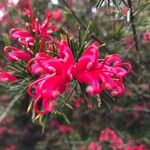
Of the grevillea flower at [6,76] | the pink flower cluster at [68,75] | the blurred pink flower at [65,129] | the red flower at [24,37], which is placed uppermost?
the red flower at [24,37]

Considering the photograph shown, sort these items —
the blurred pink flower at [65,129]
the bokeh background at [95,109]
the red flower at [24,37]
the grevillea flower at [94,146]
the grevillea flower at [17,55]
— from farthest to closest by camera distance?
the blurred pink flower at [65,129], the grevillea flower at [94,146], the bokeh background at [95,109], the red flower at [24,37], the grevillea flower at [17,55]

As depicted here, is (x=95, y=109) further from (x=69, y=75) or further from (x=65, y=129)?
(x=65, y=129)

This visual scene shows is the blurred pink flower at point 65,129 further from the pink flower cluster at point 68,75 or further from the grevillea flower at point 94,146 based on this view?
the pink flower cluster at point 68,75

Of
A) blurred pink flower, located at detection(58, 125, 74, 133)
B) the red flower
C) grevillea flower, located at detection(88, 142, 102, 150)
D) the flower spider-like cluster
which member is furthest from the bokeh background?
the flower spider-like cluster

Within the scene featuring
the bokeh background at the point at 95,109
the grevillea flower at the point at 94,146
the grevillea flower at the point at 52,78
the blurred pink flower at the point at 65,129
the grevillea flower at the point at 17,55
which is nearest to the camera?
the grevillea flower at the point at 52,78

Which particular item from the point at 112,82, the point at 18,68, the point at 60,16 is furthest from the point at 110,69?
the point at 60,16

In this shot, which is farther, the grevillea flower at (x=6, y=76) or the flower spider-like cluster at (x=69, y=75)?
the grevillea flower at (x=6, y=76)

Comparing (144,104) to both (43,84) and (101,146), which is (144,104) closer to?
(101,146)

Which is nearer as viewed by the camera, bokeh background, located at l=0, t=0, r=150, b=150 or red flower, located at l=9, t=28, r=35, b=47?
red flower, located at l=9, t=28, r=35, b=47

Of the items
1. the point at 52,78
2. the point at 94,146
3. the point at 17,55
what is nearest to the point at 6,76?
the point at 17,55

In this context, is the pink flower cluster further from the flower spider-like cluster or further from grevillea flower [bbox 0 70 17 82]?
grevillea flower [bbox 0 70 17 82]

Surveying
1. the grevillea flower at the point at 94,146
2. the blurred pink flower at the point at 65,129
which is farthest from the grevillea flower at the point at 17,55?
the blurred pink flower at the point at 65,129
